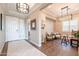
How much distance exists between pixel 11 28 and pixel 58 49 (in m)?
1.29

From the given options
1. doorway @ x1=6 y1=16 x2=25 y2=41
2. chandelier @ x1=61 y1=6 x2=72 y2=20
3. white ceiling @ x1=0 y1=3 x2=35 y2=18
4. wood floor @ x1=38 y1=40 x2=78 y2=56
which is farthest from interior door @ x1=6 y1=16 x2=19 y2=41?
chandelier @ x1=61 y1=6 x2=72 y2=20

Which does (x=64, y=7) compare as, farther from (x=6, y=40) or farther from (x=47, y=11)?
(x=6, y=40)

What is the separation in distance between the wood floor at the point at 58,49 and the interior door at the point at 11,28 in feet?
2.94

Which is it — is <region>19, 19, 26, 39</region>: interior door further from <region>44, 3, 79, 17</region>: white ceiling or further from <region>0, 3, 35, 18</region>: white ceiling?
<region>44, 3, 79, 17</region>: white ceiling

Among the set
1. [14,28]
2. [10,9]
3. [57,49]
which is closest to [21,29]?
[14,28]

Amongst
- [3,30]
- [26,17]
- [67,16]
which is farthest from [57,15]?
[3,30]

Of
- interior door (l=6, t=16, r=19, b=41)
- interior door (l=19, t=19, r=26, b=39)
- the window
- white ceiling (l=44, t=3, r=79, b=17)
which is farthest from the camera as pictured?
interior door (l=19, t=19, r=26, b=39)

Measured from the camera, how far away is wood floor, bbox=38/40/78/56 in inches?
75.1

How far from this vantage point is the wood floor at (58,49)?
6.26 ft

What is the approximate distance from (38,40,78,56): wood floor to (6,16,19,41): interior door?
0.90 meters

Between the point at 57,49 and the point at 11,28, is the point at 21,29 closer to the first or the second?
the point at 11,28

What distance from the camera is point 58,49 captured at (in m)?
2.11

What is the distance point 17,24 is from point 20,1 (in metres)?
0.66

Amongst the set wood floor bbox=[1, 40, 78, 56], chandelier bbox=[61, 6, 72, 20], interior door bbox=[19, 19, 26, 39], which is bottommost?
wood floor bbox=[1, 40, 78, 56]
